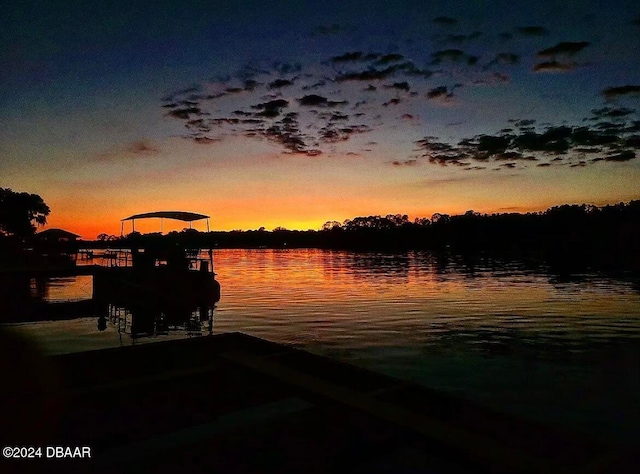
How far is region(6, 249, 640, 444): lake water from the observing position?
13.0m

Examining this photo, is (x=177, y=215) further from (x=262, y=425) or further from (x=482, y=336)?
(x=262, y=425)

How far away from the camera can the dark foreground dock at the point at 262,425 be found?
15.8ft

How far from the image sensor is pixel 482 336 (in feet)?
76.6

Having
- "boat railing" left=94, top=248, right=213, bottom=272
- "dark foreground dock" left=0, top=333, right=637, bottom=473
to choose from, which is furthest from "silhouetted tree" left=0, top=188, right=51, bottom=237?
"dark foreground dock" left=0, top=333, right=637, bottom=473

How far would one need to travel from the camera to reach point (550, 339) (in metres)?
22.5

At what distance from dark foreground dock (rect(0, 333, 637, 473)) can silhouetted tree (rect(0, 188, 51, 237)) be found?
93424 millimetres

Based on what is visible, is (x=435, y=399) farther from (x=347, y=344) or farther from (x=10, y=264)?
(x=10, y=264)

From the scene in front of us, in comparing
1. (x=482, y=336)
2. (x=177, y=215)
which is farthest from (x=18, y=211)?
(x=482, y=336)

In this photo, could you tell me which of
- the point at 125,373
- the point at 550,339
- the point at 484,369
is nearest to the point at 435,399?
the point at 125,373

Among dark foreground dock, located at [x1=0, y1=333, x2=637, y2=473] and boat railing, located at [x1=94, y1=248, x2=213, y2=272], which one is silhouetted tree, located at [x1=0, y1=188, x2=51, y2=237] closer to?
boat railing, located at [x1=94, y1=248, x2=213, y2=272]

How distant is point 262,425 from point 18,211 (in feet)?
325

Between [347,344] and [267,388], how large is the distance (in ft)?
47.2

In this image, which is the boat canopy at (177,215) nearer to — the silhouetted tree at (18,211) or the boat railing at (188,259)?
the boat railing at (188,259)

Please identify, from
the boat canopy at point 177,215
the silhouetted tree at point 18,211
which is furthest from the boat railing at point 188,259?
the silhouetted tree at point 18,211
